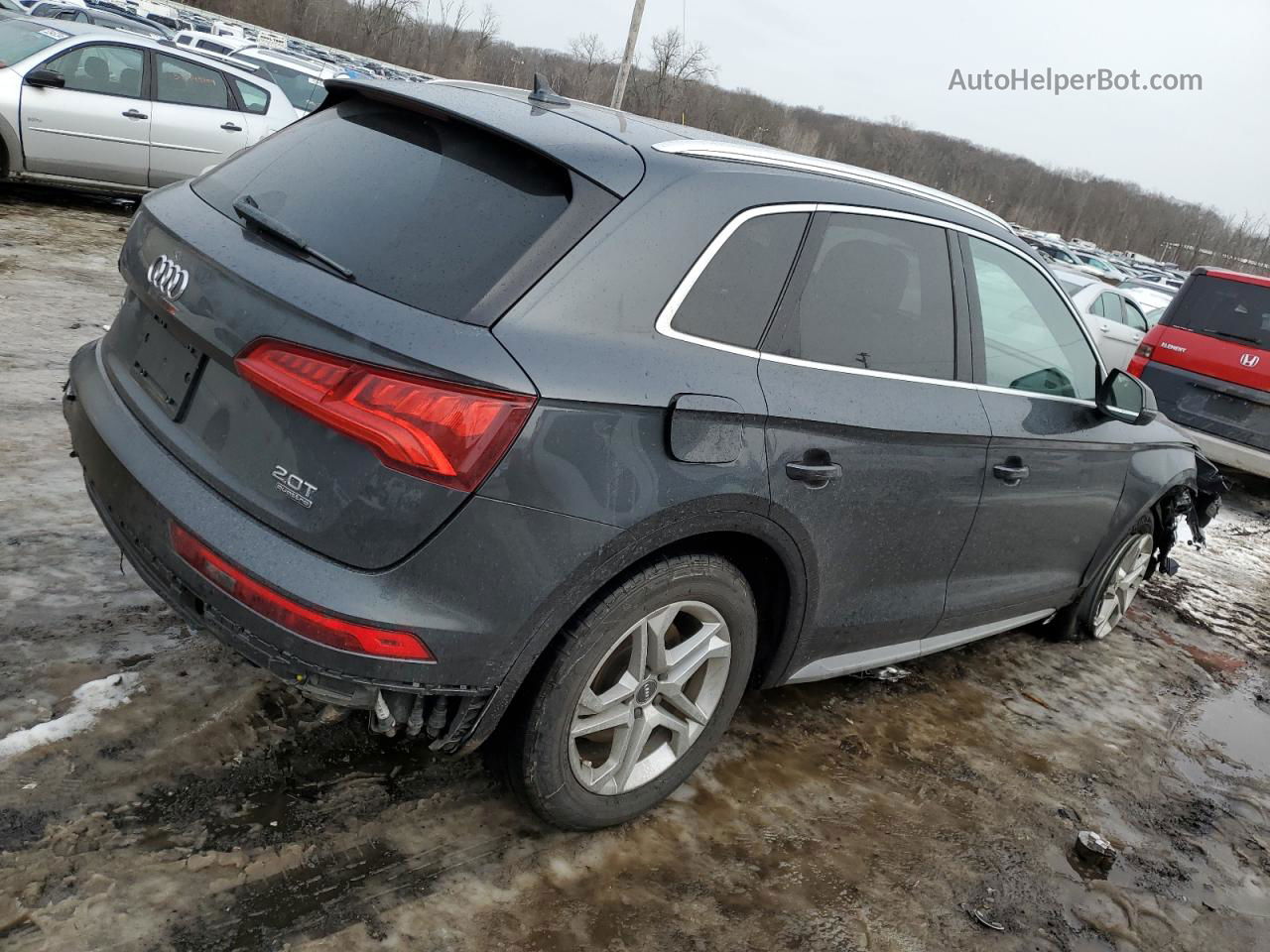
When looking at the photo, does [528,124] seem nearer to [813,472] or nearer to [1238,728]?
[813,472]

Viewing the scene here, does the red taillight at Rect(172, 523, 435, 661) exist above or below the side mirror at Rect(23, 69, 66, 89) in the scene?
below

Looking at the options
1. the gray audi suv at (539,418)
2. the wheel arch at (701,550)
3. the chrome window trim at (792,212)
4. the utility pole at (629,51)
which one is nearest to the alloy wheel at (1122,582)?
the chrome window trim at (792,212)

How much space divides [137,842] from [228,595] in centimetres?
69

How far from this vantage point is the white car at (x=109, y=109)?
29.8 ft

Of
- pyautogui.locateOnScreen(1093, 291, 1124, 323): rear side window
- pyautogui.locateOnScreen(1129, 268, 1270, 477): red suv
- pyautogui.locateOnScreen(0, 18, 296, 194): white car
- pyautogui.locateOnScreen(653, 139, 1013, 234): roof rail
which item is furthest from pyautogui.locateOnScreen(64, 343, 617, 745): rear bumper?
pyautogui.locateOnScreen(1093, 291, 1124, 323): rear side window

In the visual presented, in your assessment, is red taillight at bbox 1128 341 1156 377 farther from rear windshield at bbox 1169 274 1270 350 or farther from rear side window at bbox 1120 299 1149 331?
rear side window at bbox 1120 299 1149 331

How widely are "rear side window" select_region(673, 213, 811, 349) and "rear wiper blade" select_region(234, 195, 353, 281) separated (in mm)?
789

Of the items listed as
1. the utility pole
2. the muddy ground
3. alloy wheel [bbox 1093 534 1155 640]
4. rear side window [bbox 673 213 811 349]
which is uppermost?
the utility pole

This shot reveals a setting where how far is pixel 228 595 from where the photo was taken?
7.30ft

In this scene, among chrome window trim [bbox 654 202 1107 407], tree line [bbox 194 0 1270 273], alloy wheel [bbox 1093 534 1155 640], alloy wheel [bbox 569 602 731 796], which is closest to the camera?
chrome window trim [bbox 654 202 1107 407]

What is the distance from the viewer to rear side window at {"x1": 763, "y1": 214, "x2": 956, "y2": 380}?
2.78 metres

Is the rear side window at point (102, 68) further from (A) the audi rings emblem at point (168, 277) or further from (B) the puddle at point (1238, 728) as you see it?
(B) the puddle at point (1238, 728)

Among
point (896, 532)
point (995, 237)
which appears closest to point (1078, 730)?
point (896, 532)

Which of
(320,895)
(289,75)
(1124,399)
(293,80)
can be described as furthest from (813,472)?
(289,75)
